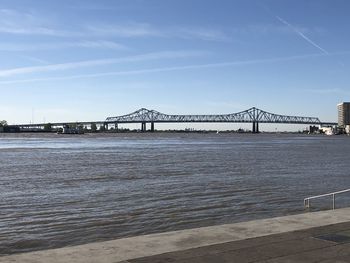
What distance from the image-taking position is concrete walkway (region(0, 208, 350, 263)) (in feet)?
25.4

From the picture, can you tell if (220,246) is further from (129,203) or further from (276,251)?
(129,203)

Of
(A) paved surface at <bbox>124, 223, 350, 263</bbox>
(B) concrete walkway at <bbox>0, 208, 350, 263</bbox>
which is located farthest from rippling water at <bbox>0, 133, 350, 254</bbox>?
(A) paved surface at <bbox>124, 223, 350, 263</bbox>

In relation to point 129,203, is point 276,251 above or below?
above

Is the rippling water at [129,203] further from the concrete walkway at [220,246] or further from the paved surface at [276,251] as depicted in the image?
the paved surface at [276,251]

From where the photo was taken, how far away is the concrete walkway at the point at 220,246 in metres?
7.75

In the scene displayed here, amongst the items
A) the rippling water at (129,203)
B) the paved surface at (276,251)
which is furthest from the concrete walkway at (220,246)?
the rippling water at (129,203)

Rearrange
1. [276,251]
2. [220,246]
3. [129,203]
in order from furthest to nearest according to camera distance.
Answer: [129,203], [220,246], [276,251]

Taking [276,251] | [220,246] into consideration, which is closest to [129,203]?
[220,246]

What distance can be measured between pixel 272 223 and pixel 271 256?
2.92 meters

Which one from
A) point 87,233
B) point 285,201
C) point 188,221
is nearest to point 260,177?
point 285,201

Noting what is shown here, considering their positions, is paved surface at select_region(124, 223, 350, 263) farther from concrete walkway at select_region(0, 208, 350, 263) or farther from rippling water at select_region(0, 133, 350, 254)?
rippling water at select_region(0, 133, 350, 254)

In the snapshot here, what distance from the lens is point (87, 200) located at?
19422mm

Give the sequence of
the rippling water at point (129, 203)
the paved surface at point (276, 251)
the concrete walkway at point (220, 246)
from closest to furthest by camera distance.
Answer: the paved surface at point (276, 251)
the concrete walkway at point (220, 246)
the rippling water at point (129, 203)

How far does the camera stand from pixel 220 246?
8414 mm
